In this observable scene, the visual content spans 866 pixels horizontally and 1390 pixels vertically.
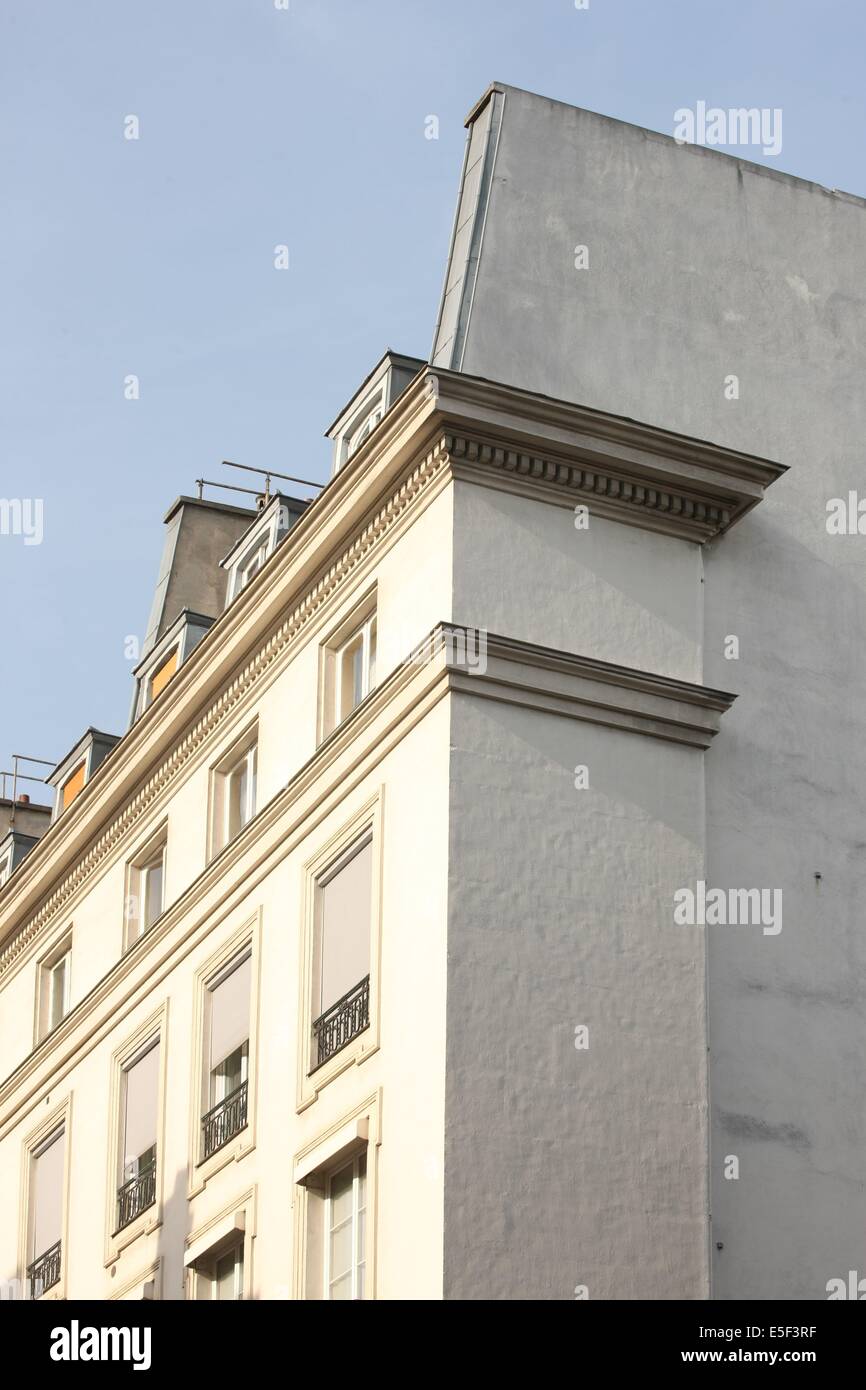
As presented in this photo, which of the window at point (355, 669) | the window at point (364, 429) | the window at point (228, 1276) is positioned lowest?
the window at point (228, 1276)

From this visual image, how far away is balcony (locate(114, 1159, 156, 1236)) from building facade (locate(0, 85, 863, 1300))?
0.29ft

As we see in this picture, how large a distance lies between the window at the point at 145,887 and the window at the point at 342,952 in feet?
19.8

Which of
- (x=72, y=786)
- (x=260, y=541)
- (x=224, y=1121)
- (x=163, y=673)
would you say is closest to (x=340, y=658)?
(x=260, y=541)

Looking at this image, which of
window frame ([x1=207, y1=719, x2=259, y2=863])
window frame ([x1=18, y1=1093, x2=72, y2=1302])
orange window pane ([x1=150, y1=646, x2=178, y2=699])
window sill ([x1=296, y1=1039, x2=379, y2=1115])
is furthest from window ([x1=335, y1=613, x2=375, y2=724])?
window frame ([x1=18, y1=1093, x2=72, y2=1302])

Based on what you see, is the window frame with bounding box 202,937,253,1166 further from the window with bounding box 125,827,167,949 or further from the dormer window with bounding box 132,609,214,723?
the dormer window with bounding box 132,609,214,723

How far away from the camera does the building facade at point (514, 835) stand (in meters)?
23.0

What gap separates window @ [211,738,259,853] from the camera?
2959 centimetres

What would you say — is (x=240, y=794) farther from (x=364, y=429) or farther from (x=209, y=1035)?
(x=364, y=429)

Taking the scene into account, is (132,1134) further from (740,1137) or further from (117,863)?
(740,1137)

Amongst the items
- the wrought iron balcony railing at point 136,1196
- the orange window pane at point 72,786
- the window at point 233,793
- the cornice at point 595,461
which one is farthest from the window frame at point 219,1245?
the orange window pane at point 72,786

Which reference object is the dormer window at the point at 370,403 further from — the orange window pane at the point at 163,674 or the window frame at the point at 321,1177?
the window frame at the point at 321,1177

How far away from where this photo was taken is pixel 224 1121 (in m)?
27.7
